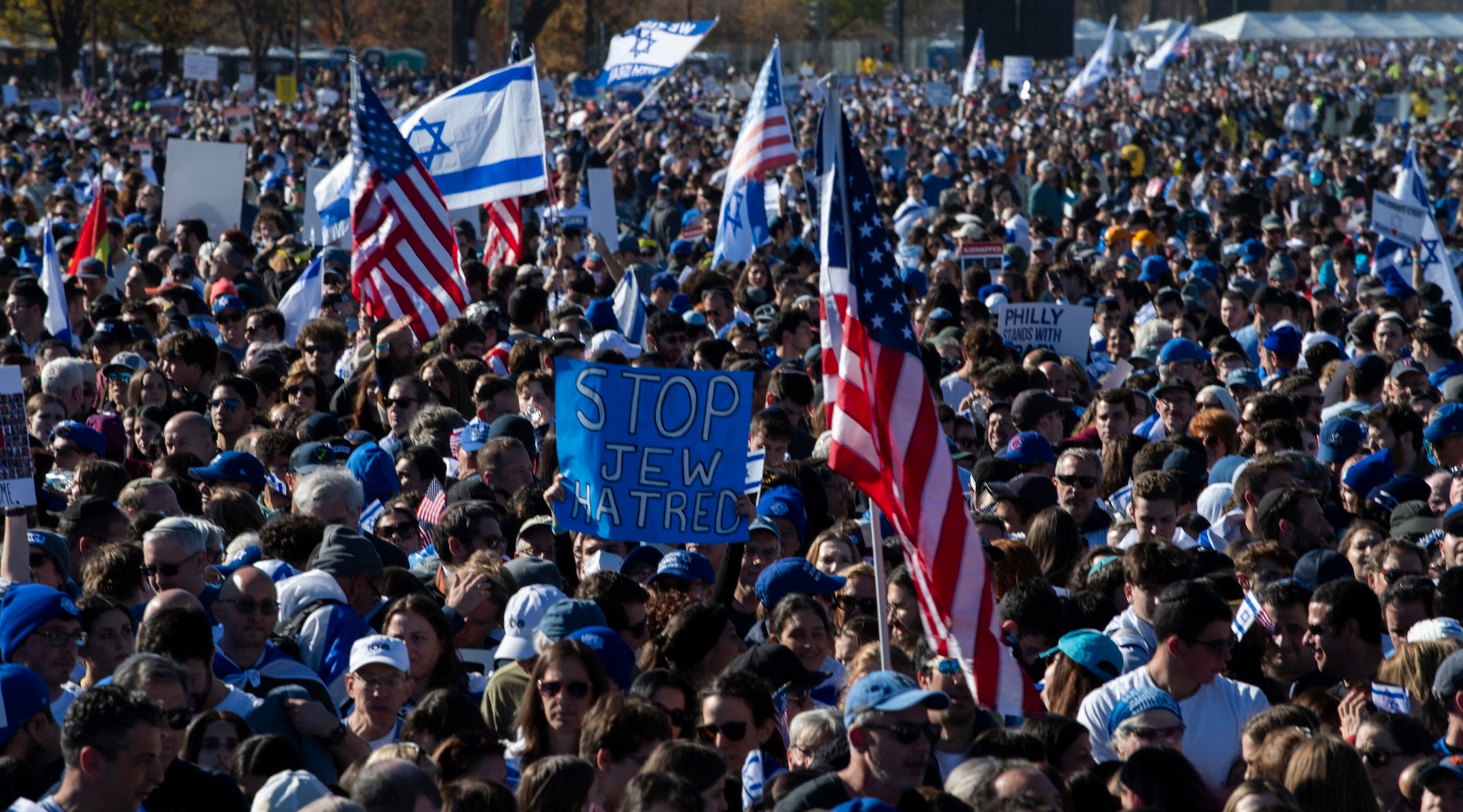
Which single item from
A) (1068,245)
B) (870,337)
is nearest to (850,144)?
(870,337)

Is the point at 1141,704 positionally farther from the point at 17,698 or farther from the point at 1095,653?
the point at 17,698

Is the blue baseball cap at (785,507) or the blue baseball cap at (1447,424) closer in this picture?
the blue baseball cap at (785,507)

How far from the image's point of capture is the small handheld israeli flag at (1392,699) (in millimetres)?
5605

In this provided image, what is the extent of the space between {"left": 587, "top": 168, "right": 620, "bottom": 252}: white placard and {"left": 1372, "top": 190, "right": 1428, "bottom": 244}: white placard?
664 centimetres

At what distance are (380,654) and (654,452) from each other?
79.3 inches

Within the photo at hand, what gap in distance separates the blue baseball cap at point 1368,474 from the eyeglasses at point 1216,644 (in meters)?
2.97

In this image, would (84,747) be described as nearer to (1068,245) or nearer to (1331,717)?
(1331,717)

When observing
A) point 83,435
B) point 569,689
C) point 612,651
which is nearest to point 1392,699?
point 612,651

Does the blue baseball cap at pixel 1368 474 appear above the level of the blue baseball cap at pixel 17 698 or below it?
below

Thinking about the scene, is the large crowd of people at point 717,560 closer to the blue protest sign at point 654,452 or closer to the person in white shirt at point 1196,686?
the person in white shirt at point 1196,686

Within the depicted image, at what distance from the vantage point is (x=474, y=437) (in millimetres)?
8883

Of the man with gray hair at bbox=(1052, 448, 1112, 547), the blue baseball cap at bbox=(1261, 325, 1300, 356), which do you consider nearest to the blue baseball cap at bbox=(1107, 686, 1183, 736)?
the man with gray hair at bbox=(1052, 448, 1112, 547)

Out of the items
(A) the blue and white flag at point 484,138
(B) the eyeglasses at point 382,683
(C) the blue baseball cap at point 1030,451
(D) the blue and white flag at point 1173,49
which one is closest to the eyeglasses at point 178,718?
(B) the eyeglasses at point 382,683

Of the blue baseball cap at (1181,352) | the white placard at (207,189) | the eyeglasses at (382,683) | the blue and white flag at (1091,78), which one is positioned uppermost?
the blue and white flag at (1091,78)
